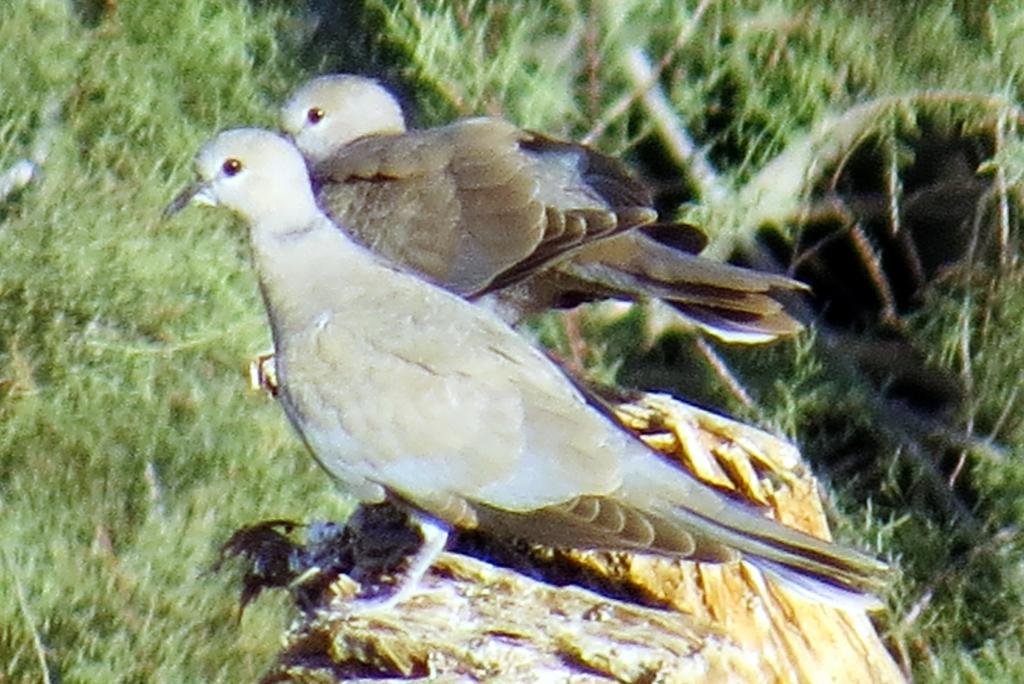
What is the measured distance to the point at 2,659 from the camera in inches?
223

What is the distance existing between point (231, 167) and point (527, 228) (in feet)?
2.40

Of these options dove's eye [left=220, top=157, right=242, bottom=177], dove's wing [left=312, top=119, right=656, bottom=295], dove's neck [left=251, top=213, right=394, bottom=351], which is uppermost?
dove's eye [left=220, top=157, right=242, bottom=177]

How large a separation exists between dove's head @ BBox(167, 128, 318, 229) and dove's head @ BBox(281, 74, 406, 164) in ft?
4.52

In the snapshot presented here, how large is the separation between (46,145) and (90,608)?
1.36 meters

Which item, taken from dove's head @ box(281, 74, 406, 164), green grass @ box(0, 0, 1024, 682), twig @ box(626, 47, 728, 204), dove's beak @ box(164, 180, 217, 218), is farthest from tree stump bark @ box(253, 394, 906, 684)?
twig @ box(626, 47, 728, 204)

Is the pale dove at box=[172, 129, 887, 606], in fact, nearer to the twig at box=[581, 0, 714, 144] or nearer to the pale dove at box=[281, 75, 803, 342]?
the pale dove at box=[281, 75, 803, 342]

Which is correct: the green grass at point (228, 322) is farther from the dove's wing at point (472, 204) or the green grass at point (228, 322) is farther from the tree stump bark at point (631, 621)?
the tree stump bark at point (631, 621)

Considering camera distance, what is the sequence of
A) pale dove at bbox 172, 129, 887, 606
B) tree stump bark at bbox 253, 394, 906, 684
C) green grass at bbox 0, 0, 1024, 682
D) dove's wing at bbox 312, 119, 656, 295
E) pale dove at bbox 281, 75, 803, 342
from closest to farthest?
tree stump bark at bbox 253, 394, 906, 684 → pale dove at bbox 172, 129, 887, 606 → pale dove at bbox 281, 75, 803, 342 → dove's wing at bbox 312, 119, 656, 295 → green grass at bbox 0, 0, 1024, 682

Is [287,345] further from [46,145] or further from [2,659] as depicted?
[46,145]

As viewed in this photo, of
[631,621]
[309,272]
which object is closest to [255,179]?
[309,272]

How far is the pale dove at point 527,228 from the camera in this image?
15.9ft

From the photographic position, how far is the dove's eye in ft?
14.8

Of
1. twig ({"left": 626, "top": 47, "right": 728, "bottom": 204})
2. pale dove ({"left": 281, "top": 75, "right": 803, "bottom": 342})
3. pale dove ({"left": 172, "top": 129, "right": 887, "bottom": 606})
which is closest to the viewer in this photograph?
pale dove ({"left": 172, "top": 129, "right": 887, "bottom": 606})

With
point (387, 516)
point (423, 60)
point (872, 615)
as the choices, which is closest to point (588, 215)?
point (387, 516)
